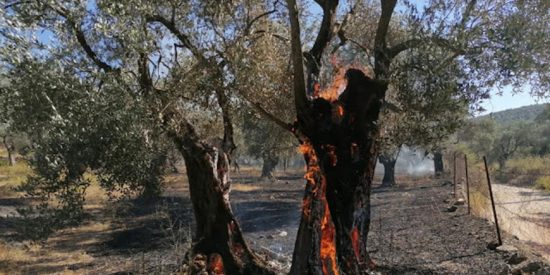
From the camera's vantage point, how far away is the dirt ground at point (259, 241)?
10391 mm

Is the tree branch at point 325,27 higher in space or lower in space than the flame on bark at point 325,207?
higher

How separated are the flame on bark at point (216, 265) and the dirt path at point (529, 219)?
740 cm

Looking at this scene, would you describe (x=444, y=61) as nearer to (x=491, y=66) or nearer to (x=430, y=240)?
(x=491, y=66)

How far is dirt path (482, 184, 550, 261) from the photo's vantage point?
15.1 metres

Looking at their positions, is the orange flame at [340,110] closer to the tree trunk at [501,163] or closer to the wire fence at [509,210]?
the wire fence at [509,210]

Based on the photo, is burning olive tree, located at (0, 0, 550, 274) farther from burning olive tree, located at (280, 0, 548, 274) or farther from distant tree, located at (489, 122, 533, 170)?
distant tree, located at (489, 122, 533, 170)

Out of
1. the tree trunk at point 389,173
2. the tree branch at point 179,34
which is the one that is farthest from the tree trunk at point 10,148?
the tree branch at point 179,34

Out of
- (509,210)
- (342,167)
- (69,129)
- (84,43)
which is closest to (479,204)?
(509,210)

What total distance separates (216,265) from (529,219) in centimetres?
1590

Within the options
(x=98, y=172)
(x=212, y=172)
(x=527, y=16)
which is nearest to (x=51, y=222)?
(x=98, y=172)

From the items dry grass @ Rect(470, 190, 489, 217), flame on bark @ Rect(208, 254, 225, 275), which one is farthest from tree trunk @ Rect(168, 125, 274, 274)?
dry grass @ Rect(470, 190, 489, 217)

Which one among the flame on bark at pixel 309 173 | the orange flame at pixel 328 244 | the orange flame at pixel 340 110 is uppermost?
the orange flame at pixel 340 110

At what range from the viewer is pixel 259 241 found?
14.9 m

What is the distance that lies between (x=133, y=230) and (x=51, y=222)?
40.2ft
